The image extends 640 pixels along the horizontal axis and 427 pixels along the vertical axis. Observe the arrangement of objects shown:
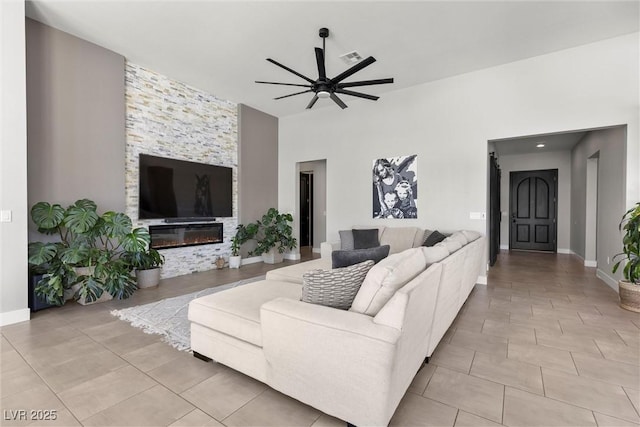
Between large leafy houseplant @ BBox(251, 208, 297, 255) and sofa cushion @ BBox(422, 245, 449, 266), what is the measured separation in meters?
4.43

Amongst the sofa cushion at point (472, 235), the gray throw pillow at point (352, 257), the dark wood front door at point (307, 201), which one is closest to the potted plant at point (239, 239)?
the dark wood front door at point (307, 201)

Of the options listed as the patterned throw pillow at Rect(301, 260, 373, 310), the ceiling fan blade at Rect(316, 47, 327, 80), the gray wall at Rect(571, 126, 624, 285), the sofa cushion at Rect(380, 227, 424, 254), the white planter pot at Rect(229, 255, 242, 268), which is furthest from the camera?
the white planter pot at Rect(229, 255, 242, 268)

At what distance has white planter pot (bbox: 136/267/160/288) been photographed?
4.43 metres

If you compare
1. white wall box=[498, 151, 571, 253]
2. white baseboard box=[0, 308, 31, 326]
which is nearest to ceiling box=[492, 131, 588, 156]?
white wall box=[498, 151, 571, 253]

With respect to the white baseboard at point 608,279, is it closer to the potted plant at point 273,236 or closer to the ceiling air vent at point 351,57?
the ceiling air vent at point 351,57

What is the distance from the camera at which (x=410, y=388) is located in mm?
1961

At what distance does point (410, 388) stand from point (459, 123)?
14.3 ft

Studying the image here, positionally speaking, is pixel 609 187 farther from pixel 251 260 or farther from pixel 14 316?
A: pixel 14 316

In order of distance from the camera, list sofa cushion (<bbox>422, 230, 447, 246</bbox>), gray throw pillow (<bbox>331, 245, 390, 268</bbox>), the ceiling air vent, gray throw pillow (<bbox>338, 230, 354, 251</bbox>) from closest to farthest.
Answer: gray throw pillow (<bbox>331, 245, 390, 268</bbox>) < the ceiling air vent < sofa cushion (<bbox>422, 230, 447, 246</bbox>) < gray throw pillow (<bbox>338, 230, 354, 251</bbox>)

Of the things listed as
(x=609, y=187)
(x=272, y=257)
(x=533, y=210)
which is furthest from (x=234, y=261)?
(x=533, y=210)

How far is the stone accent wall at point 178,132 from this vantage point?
467 centimetres

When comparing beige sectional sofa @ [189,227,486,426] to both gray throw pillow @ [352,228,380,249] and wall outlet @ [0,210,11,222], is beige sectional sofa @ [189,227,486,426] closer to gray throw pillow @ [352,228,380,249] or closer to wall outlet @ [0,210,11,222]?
wall outlet @ [0,210,11,222]

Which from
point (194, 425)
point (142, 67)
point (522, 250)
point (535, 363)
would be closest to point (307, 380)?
point (194, 425)

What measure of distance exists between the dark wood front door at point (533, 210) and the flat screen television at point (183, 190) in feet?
25.8
